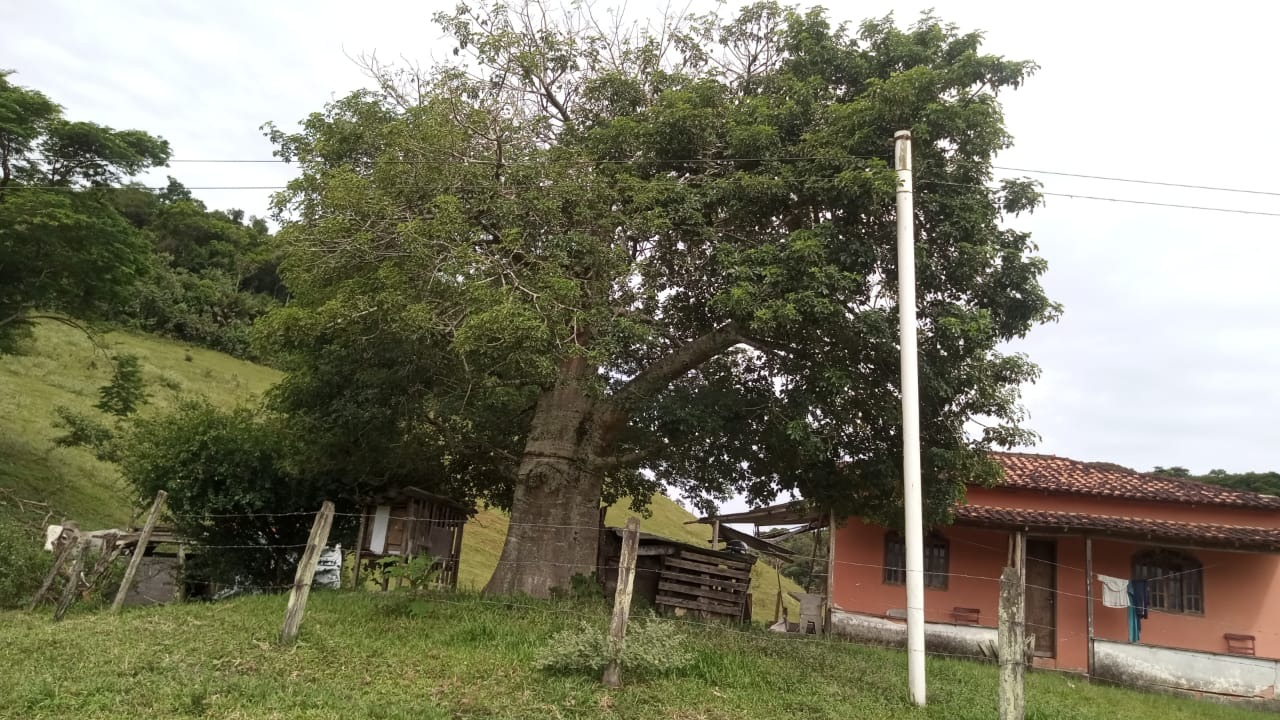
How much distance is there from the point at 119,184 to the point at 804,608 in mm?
20854

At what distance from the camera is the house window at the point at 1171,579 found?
17234mm

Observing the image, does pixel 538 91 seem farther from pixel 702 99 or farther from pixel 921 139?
pixel 921 139

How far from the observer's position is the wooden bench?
16516 millimetres

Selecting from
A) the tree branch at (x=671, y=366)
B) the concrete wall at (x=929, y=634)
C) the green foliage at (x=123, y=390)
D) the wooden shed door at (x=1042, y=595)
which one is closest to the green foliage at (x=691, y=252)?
the tree branch at (x=671, y=366)

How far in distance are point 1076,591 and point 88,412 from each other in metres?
31.1

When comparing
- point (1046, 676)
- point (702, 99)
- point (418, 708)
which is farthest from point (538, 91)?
point (1046, 676)

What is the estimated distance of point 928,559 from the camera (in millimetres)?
18094

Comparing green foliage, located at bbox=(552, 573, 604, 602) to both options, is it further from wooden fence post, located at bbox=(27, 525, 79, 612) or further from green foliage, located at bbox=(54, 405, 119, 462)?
green foliage, located at bbox=(54, 405, 119, 462)

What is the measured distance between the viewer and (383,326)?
12.8m

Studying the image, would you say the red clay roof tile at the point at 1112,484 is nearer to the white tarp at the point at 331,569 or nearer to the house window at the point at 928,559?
the house window at the point at 928,559

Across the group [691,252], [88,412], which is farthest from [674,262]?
[88,412]

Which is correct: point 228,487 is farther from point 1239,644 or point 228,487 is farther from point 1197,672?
point 1239,644

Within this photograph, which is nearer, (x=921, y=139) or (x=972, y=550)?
(x=921, y=139)

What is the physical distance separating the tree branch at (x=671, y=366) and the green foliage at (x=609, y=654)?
4.45 metres
